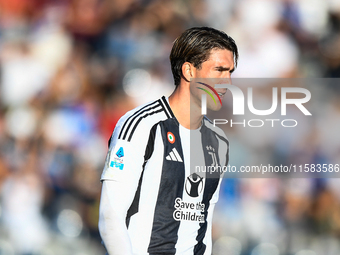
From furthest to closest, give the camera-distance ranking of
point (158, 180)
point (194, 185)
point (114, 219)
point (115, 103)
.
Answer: point (115, 103)
point (194, 185)
point (158, 180)
point (114, 219)

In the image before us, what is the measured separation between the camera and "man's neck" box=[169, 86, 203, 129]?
1979 millimetres

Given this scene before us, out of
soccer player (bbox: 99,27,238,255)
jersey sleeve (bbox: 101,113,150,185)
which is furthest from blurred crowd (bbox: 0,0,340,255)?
jersey sleeve (bbox: 101,113,150,185)

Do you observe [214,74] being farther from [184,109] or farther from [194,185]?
[194,185]

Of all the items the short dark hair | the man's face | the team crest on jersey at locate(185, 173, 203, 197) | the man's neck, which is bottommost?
the team crest on jersey at locate(185, 173, 203, 197)

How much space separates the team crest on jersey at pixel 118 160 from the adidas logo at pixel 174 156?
227mm

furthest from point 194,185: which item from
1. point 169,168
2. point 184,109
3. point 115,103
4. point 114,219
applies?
point 115,103

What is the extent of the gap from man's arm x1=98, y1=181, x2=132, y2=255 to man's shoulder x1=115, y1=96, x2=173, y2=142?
211mm

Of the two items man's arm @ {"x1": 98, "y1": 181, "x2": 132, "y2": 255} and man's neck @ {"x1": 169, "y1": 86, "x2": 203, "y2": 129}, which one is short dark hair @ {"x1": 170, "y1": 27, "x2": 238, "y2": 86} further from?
man's arm @ {"x1": 98, "y1": 181, "x2": 132, "y2": 255}

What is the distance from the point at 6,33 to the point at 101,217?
10.8ft

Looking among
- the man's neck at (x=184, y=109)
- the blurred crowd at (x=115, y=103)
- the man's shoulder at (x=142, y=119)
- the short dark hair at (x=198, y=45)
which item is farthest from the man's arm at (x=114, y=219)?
the blurred crowd at (x=115, y=103)

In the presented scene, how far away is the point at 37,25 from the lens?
4.31 metres

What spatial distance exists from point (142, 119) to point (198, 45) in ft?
1.67

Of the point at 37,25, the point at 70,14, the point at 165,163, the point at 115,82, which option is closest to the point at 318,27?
the point at 115,82

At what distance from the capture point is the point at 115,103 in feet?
13.5
